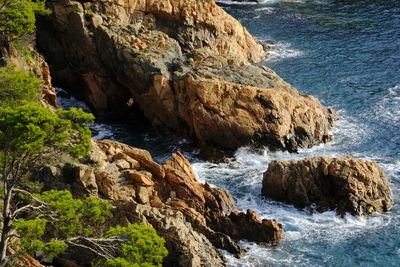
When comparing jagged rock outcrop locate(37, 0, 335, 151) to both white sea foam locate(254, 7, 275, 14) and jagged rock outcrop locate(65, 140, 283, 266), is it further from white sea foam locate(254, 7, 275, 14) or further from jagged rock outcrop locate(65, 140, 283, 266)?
white sea foam locate(254, 7, 275, 14)

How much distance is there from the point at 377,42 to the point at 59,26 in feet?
138

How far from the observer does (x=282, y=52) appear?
85312 millimetres

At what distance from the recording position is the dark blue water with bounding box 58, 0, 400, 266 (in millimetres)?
45719

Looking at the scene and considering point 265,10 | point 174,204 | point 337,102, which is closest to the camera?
point 174,204

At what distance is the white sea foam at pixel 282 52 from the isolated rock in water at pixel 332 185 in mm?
33760

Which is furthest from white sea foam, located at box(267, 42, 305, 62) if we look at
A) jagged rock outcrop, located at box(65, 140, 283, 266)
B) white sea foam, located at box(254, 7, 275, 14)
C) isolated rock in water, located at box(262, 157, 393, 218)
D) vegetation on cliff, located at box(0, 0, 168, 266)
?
vegetation on cliff, located at box(0, 0, 168, 266)

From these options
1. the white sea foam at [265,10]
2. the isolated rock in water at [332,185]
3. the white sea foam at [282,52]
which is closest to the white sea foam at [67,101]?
the white sea foam at [282,52]

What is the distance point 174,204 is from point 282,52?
43678mm

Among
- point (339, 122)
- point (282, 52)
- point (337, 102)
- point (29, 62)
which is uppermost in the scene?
point (282, 52)

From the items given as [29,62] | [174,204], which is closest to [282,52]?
[29,62]

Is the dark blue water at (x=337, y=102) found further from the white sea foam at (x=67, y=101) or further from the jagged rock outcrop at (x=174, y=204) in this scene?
the white sea foam at (x=67, y=101)

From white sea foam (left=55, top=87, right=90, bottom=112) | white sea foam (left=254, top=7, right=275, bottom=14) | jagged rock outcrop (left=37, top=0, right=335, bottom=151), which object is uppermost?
white sea foam (left=254, top=7, right=275, bottom=14)

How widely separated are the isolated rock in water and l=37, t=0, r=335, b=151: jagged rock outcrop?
30.3 feet

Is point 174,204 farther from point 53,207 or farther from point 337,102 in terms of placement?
point 337,102
